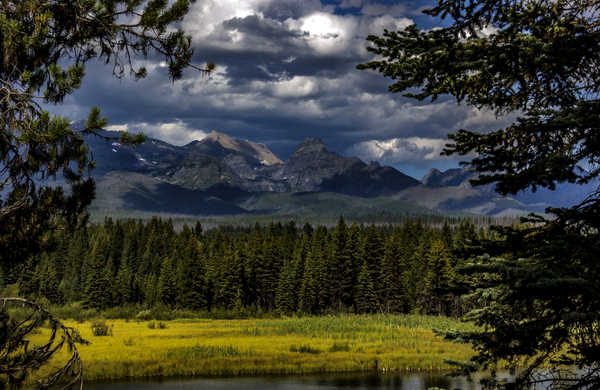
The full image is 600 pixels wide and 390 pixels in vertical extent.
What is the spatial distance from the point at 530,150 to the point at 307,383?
1253 inches

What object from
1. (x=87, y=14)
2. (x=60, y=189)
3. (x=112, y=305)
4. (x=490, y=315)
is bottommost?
(x=112, y=305)

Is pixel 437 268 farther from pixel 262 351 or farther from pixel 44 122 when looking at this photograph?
pixel 44 122

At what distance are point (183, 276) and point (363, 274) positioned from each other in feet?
104

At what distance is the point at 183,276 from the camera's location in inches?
3669

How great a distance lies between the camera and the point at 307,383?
120ft

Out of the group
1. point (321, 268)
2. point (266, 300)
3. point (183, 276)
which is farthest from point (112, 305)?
point (321, 268)

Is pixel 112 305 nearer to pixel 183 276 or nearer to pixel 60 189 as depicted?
pixel 183 276

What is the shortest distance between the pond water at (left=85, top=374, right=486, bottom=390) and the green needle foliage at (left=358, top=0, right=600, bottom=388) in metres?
29.2

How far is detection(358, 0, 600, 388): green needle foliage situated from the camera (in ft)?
21.8

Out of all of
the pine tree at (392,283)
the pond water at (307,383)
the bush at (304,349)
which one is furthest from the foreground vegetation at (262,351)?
the pine tree at (392,283)

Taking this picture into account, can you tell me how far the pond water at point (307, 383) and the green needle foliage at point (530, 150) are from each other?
29.2 metres

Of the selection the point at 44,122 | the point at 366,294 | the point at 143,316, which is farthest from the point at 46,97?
the point at 366,294

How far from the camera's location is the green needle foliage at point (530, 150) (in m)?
6.64

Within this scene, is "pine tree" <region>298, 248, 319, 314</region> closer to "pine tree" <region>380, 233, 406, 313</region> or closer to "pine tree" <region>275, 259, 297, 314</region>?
"pine tree" <region>275, 259, 297, 314</region>
